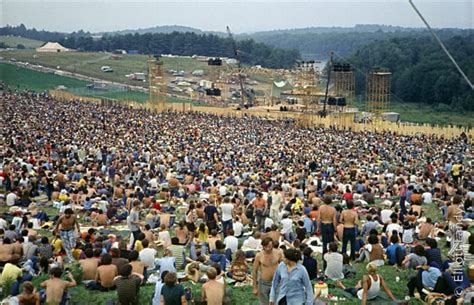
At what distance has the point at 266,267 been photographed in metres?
8.58

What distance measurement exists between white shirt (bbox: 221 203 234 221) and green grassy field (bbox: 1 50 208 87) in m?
96.3

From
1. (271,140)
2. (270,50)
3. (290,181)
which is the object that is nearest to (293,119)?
(271,140)

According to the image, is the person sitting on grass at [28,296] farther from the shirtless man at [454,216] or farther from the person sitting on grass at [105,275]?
the shirtless man at [454,216]

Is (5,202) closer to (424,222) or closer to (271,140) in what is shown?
(424,222)

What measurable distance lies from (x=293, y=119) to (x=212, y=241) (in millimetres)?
46114

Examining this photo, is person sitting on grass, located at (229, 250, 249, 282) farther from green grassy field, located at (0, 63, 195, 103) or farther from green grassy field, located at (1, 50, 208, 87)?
green grassy field, located at (1, 50, 208, 87)

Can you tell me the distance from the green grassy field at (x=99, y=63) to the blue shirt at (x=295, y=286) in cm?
10378

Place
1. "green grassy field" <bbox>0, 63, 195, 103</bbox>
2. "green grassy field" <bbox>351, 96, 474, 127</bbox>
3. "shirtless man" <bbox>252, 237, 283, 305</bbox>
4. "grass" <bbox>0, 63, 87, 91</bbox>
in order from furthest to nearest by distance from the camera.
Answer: "grass" <bbox>0, 63, 87, 91</bbox> < "green grassy field" <bbox>0, 63, 195, 103</bbox> < "green grassy field" <bbox>351, 96, 474, 127</bbox> < "shirtless man" <bbox>252, 237, 283, 305</bbox>

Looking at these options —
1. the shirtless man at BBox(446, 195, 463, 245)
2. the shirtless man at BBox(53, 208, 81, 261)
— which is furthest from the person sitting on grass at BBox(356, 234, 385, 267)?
the shirtless man at BBox(53, 208, 81, 261)

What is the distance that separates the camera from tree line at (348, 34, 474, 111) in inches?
3273

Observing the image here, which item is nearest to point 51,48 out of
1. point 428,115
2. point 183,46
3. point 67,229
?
point 183,46

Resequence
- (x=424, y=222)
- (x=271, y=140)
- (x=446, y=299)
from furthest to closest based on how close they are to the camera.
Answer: (x=271, y=140) → (x=424, y=222) → (x=446, y=299)

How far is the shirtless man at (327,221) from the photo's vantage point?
11633 mm

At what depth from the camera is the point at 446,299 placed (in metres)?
8.96
